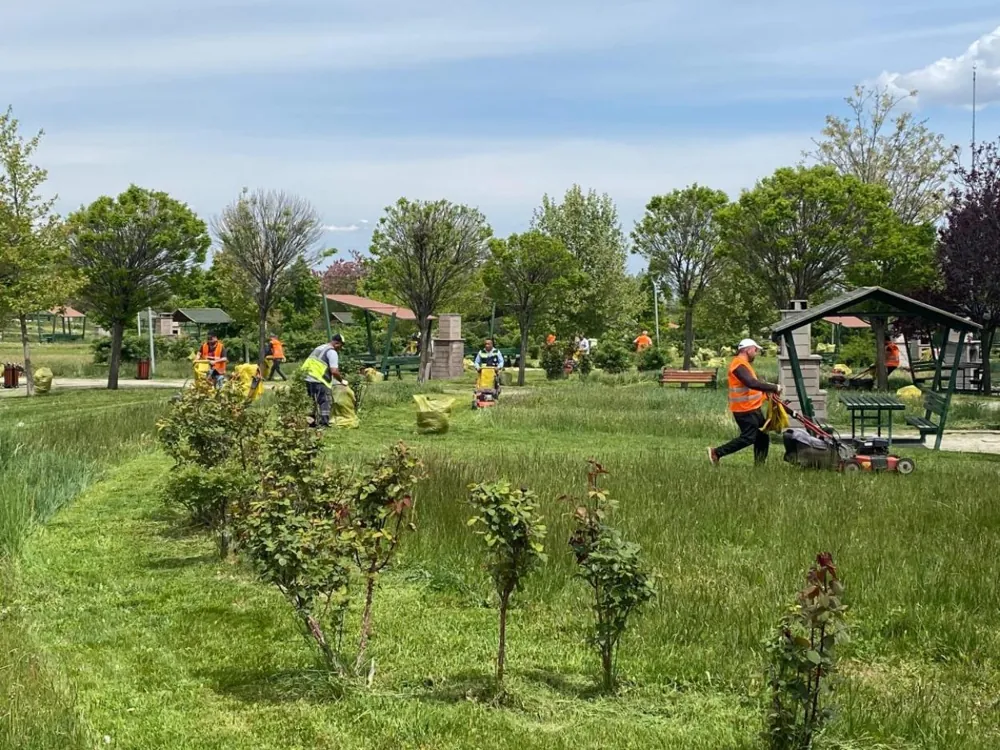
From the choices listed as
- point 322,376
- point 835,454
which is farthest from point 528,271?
point 835,454

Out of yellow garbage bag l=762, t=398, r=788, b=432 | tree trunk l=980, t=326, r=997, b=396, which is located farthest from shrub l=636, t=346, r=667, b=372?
A: yellow garbage bag l=762, t=398, r=788, b=432

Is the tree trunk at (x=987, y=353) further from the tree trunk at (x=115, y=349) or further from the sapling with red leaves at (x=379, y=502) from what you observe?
the sapling with red leaves at (x=379, y=502)

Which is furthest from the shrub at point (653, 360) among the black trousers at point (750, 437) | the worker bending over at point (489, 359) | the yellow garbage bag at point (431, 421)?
the black trousers at point (750, 437)

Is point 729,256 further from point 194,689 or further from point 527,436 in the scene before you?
point 194,689

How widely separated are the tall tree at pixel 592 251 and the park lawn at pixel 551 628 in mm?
27417

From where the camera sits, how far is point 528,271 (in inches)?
1111

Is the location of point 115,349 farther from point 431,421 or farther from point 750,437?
point 750,437

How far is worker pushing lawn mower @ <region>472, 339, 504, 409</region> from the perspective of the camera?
780 inches

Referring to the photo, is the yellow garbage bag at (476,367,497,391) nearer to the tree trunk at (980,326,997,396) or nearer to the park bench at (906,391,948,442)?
the park bench at (906,391,948,442)

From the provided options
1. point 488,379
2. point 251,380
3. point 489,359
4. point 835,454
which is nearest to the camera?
point 835,454

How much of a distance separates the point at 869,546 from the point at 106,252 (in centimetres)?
2127

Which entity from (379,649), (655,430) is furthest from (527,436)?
(379,649)

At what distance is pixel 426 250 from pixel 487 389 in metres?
8.10

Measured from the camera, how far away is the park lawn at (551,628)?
440cm
